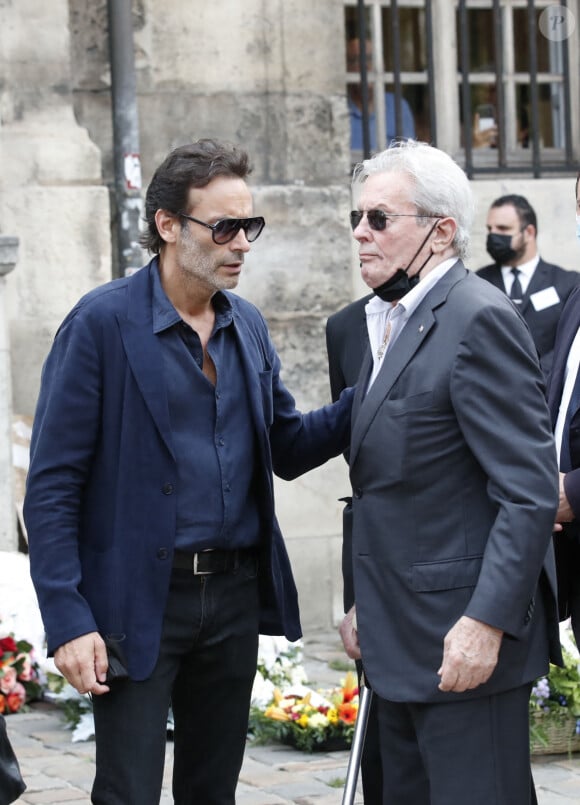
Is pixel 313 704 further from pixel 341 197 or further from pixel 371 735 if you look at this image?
pixel 341 197

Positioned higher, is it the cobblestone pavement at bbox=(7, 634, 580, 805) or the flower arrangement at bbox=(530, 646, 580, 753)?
the flower arrangement at bbox=(530, 646, 580, 753)

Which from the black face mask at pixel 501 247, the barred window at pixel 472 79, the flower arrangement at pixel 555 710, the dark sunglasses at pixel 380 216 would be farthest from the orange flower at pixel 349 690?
the barred window at pixel 472 79

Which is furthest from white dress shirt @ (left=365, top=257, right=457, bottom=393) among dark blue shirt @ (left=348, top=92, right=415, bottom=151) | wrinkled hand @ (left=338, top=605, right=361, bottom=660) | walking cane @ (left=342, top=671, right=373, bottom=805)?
dark blue shirt @ (left=348, top=92, right=415, bottom=151)

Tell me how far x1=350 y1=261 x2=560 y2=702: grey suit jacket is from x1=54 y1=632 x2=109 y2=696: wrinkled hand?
60 centimetres

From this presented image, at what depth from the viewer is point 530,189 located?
8781mm

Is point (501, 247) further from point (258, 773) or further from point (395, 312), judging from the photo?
point (395, 312)

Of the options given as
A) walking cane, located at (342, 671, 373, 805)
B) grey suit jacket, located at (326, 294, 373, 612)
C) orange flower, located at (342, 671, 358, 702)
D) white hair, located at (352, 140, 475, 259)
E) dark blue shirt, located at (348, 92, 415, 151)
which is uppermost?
dark blue shirt, located at (348, 92, 415, 151)

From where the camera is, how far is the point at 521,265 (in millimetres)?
8234

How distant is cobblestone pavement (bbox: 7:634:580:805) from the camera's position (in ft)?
17.3

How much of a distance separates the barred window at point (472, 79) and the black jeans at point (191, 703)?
5219 millimetres

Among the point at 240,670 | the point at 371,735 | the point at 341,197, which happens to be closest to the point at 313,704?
the point at 371,735

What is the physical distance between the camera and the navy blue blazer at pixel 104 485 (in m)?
3.61

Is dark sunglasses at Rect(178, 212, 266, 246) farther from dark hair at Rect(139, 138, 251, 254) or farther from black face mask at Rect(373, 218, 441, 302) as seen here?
black face mask at Rect(373, 218, 441, 302)

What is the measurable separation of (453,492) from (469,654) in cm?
35
